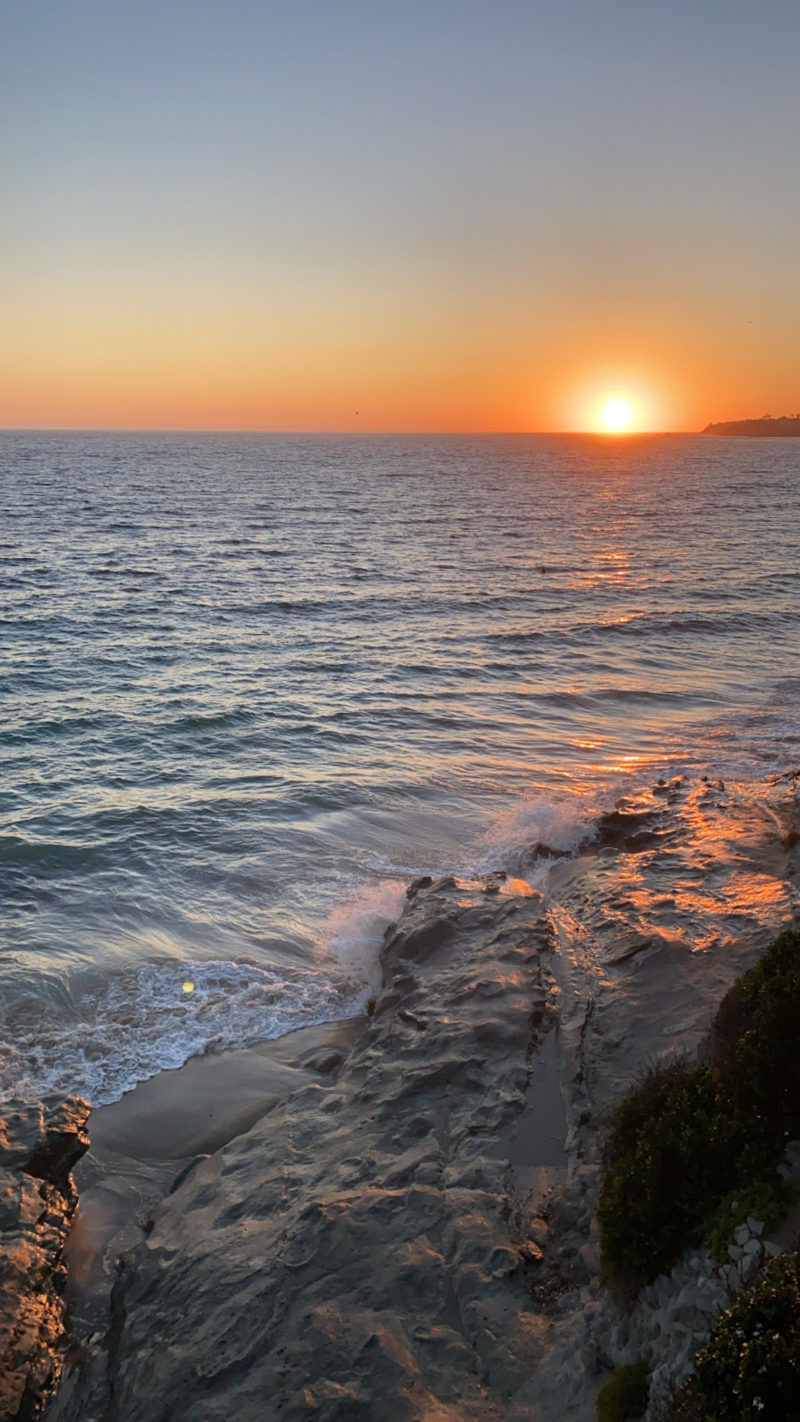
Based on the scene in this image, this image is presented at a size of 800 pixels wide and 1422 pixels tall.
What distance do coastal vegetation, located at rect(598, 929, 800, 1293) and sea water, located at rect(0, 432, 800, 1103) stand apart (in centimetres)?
785

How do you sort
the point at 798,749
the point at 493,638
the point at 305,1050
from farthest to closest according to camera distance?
the point at 493,638, the point at 798,749, the point at 305,1050

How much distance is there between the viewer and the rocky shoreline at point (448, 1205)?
7543 mm

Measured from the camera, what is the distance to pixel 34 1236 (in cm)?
970

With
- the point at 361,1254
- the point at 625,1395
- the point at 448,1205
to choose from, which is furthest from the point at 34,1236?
the point at 625,1395

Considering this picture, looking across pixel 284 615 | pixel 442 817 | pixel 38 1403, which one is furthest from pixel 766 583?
pixel 38 1403

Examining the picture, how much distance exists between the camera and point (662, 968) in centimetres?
1278

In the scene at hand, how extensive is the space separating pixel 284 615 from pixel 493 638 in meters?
11.4

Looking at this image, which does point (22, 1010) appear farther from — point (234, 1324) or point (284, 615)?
point (284, 615)

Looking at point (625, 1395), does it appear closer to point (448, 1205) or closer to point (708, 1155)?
point (708, 1155)

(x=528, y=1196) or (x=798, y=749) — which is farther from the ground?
(x=798, y=749)

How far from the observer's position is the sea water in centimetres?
1588

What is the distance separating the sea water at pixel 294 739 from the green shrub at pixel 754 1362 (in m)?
9.65

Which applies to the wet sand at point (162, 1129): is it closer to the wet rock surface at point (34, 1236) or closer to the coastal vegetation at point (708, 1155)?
the wet rock surface at point (34, 1236)

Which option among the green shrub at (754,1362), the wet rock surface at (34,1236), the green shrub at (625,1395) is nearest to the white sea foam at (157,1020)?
the wet rock surface at (34,1236)
